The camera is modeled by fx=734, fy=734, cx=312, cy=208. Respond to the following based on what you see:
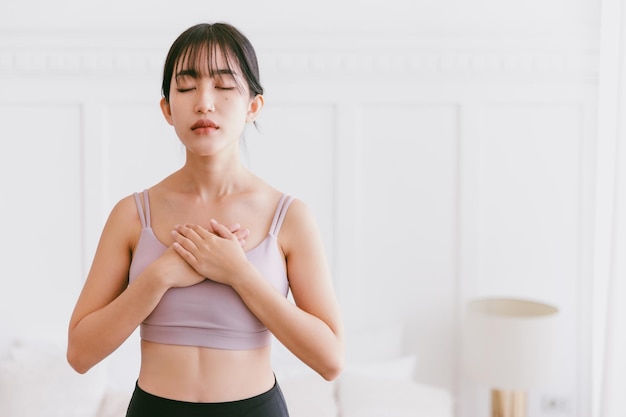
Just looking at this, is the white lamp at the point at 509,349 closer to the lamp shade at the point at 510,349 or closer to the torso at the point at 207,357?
the lamp shade at the point at 510,349

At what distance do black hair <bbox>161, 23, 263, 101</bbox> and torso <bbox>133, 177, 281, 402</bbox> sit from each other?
0.17m

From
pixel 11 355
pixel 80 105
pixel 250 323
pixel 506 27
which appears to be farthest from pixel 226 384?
pixel 506 27

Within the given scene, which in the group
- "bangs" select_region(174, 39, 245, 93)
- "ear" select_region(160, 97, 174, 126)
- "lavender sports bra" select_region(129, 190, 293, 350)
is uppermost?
"bangs" select_region(174, 39, 245, 93)

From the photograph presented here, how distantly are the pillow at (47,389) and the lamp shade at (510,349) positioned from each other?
1206 millimetres

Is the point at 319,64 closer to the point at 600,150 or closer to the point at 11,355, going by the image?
the point at 600,150

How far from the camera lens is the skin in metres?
1.00

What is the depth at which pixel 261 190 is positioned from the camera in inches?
43.1

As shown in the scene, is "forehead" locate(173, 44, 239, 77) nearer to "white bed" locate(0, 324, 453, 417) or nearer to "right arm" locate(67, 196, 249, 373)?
"right arm" locate(67, 196, 249, 373)

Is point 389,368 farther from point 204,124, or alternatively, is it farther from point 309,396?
point 204,124

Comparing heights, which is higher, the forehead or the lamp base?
the forehead

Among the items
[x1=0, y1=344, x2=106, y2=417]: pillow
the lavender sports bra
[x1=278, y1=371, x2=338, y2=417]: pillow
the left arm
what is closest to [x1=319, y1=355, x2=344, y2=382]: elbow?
the left arm

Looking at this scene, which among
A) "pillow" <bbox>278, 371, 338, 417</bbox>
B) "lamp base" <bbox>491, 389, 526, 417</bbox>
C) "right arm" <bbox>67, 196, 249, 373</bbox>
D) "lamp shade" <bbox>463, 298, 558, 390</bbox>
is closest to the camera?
"right arm" <bbox>67, 196, 249, 373</bbox>

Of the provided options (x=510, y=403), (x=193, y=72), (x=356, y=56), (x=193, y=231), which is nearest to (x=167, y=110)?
(x=193, y=72)

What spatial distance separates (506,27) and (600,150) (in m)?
0.54
